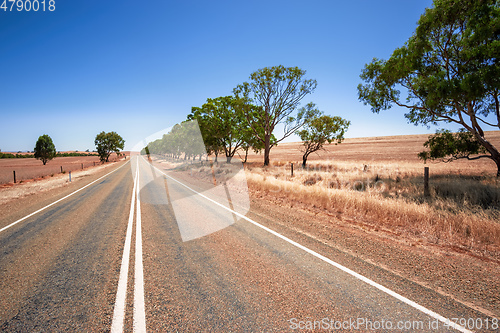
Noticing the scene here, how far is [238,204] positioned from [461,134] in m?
17.7

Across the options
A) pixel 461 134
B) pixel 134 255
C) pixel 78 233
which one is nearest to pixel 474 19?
pixel 461 134

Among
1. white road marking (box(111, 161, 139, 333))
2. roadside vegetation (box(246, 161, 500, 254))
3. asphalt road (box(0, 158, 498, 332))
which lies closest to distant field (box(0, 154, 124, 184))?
asphalt road (box(0, 158, 498, 332))

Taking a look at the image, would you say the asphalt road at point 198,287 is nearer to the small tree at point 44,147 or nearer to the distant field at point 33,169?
the distant field at point 33,169

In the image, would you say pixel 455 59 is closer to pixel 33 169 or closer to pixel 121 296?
pixel 121 296

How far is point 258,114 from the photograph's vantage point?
29.4 m

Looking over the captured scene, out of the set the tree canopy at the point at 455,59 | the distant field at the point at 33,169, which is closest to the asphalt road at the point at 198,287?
the tree canopy at the point at 455,59

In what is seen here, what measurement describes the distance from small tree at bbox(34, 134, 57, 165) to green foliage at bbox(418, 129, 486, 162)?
3118 inches

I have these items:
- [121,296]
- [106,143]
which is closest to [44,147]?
[106,143]

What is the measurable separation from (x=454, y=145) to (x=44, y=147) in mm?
81066

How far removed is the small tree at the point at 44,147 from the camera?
181 ft

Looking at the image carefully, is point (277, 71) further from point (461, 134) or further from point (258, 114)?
point (461, 134)

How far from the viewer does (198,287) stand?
3.28 m

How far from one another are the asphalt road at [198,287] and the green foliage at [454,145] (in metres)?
16.7

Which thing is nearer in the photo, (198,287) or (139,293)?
(139,293)
